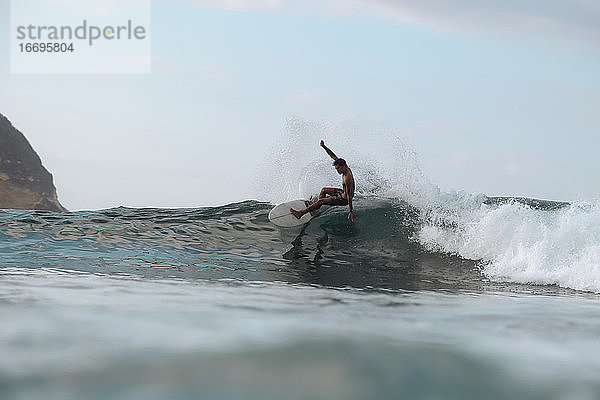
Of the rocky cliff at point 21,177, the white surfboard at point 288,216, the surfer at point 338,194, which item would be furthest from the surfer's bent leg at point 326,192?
the rocky cliff at point 21,177

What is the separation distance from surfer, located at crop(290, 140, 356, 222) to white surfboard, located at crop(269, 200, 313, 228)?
10 centimetres

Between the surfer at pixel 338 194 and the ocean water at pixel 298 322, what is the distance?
4.47 feet

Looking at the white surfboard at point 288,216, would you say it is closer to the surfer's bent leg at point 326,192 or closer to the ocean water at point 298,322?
the surfer's bent leg at point 326,192

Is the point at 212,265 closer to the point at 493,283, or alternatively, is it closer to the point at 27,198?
the point at 493,283

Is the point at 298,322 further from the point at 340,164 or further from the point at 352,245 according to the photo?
the point at 340,164

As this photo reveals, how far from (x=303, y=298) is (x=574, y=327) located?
163cm

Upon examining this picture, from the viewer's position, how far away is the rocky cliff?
2508cm

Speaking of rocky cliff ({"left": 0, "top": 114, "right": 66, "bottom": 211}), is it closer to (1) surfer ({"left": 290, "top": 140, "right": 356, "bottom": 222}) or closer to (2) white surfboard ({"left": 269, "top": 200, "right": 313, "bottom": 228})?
(2) white surfboard ({"left": 269, "top": 200, "right": 313, "bottom": 228})

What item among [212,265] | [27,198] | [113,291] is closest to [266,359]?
[113,291]

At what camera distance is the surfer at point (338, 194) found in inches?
344

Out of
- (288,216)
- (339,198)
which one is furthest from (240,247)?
(339,198)

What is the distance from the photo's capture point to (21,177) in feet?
86.4

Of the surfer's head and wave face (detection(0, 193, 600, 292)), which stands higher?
the surfer's head

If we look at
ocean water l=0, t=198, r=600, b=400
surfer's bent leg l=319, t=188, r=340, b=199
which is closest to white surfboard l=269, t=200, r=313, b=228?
surfer's bent leg l=319, t=188, r=340, b=199
